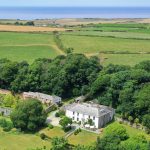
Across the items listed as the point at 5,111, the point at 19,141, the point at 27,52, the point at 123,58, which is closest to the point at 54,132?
the point at 19,141

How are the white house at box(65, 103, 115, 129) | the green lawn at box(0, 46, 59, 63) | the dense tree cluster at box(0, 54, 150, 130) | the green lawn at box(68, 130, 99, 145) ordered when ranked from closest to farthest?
1. the green lawn at box(68, 130, 99, 145)
2. the white house at box(65, 103, 115, 129)
3. the dense tree cluster at box(0, 54, 150, 130)
4. the green lawn at box(0, 46, 59, 63)

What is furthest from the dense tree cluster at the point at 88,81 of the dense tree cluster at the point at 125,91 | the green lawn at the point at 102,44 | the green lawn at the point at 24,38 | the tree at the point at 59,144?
the green lawn at the point at 24,38

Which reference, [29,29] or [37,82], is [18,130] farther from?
[29,29]

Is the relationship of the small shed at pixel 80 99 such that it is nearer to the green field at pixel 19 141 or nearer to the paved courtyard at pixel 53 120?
the paved courtyard at pixel 53 120

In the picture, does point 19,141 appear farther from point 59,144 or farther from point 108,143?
point 108,143

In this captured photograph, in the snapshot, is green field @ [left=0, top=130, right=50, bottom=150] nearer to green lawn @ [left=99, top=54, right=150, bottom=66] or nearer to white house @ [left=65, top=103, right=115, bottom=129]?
white house @ [left=65, top=103, right=115, bottom=129]

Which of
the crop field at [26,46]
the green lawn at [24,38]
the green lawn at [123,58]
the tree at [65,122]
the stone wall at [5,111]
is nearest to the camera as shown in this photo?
the tree at [65,122]

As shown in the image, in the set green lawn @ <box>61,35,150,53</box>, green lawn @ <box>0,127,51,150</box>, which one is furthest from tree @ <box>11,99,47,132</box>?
green lawn @ <box>61,35,150,53</box>
